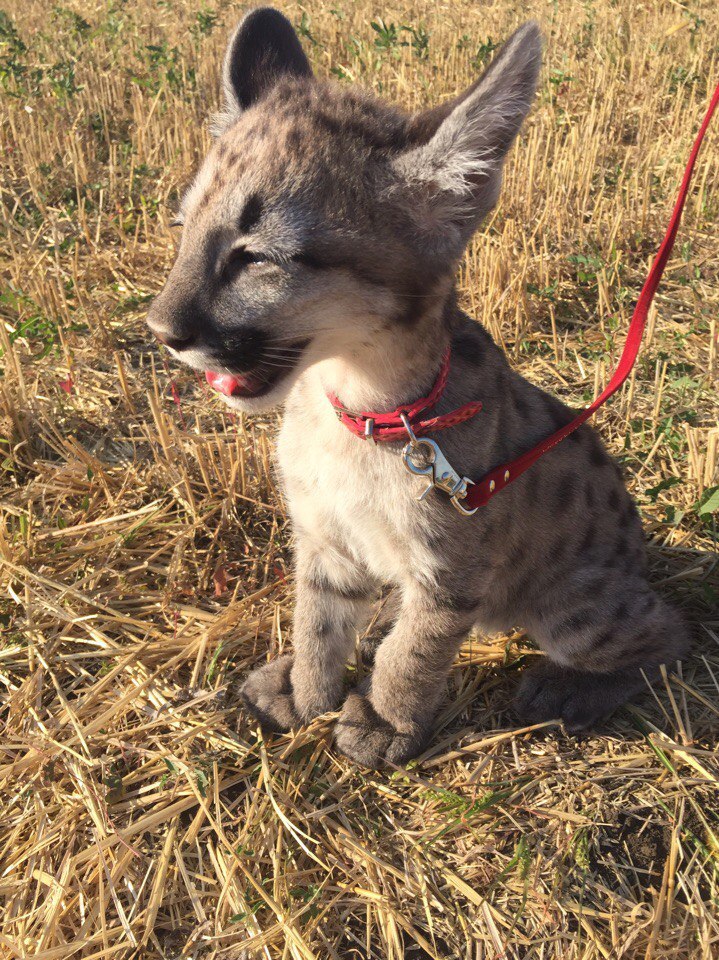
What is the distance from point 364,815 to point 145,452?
2507mm

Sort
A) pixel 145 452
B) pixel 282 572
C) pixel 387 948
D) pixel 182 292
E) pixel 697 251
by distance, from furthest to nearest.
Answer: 1. pixel 697 251
2. pixel 145 452
3. pixel 282 572
4. pixel 387 948
5. pixel 182 292

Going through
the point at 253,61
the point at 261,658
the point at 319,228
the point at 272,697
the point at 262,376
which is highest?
the point at 253,61

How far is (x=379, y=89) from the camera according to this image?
816cm

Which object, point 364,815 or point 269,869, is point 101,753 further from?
point 364,815

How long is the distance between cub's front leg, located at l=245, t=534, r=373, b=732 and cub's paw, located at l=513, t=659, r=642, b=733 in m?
0.85

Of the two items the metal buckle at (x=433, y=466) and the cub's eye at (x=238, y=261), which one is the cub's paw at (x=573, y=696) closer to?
the metal buckle at (x=433, y=466)

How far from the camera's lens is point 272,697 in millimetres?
3432

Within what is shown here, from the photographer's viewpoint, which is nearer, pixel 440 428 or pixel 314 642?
pixel 440 428

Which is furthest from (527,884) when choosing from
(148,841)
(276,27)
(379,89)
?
(379,89)

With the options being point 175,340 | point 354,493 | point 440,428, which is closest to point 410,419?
point 440,428

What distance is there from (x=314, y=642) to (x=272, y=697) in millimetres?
312

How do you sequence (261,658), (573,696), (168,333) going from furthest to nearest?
(261,658), (573,696), (168,333)

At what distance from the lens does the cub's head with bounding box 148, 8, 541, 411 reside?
2.33 metres

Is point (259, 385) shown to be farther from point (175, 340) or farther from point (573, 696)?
point (573, 696)
